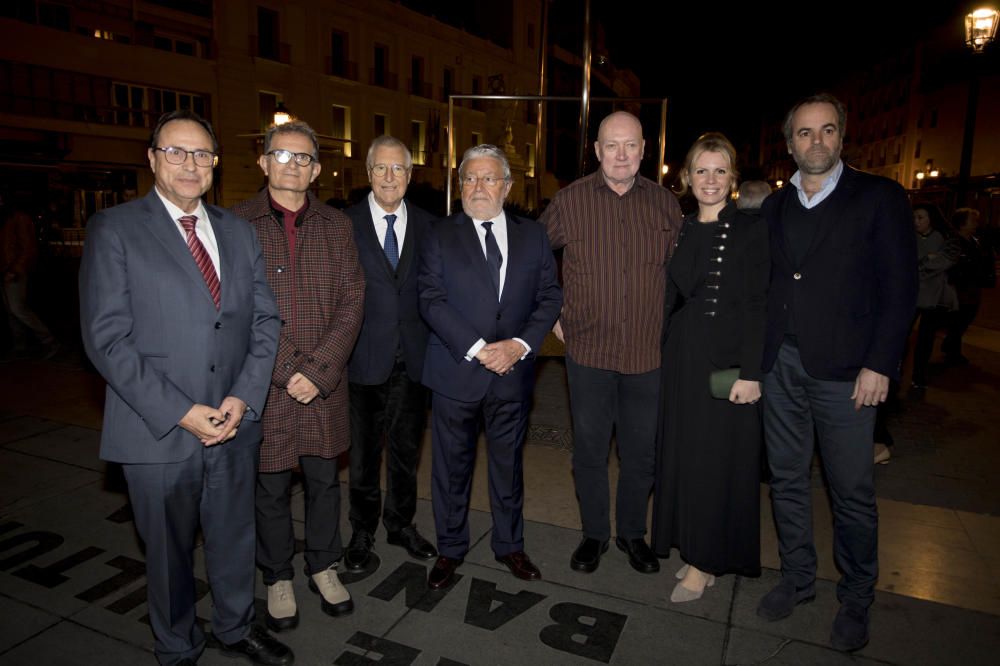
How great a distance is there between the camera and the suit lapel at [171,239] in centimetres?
236

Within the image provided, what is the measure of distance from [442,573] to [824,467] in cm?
190

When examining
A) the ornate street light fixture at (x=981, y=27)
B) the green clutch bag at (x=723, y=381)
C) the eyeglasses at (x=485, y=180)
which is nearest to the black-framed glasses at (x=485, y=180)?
the eyeglasses at (x=485, y=180)

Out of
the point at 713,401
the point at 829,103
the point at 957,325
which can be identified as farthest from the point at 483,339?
the point at 957,325

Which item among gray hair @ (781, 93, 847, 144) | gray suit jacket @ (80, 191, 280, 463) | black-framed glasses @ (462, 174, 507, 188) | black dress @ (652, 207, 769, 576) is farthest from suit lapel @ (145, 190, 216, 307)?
gray hair @ (781, 93, 847, 144)

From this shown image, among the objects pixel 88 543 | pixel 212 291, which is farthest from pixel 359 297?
pixel 88 543

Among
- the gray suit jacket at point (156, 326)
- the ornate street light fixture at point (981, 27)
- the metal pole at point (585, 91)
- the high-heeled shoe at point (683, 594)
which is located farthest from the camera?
the ornate street light fixture at point (981, 27)

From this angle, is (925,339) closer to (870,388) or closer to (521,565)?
(870,388)

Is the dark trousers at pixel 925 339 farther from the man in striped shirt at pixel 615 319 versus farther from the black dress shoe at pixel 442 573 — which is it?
the black dress shoe at pixel 442 573

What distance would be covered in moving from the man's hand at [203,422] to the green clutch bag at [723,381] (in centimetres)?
212

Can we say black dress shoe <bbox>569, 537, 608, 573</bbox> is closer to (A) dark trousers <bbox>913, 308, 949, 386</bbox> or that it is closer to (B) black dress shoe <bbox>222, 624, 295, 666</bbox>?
(B) black dress shoe <bbox>222, 624, 295, 666</bbox>

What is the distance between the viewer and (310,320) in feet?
9.76

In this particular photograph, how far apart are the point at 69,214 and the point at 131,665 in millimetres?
23839

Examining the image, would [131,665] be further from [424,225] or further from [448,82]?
[448,82]

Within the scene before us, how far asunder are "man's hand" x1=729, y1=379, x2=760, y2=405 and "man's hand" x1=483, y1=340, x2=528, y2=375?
101 cm
